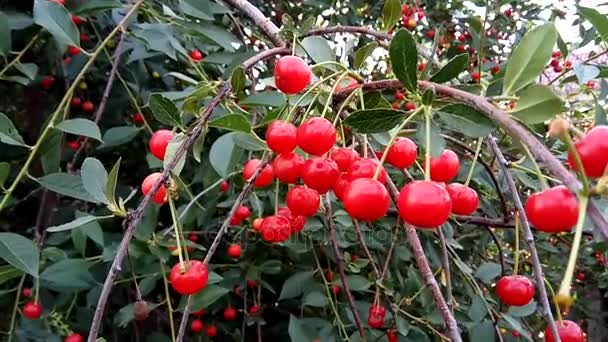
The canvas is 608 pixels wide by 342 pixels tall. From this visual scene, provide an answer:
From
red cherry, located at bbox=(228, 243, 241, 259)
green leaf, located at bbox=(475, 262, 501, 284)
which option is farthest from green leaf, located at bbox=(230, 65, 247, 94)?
green leaf, located at bbox=(475, 262, 501, 284)

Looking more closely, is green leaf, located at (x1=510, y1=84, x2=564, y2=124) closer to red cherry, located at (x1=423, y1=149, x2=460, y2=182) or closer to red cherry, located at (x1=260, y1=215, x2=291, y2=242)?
red cherry, located at (x1=423, y1=149, x2=460, y2=182)

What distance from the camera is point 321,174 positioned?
2.55 ft

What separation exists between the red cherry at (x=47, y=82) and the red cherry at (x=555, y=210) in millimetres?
1863

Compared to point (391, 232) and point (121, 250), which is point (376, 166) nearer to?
point (121, 250)

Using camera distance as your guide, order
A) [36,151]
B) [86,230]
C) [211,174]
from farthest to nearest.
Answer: [211,174] → [86,230] → [36,151]

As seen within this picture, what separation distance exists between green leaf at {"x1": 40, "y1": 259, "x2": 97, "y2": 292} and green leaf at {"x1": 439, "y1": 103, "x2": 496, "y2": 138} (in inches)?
45.6

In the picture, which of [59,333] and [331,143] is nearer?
[331,143]

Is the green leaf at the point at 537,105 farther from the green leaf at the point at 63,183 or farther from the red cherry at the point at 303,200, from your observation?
the green leaf at the point at 63,183

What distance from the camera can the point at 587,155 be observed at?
0.51 meters

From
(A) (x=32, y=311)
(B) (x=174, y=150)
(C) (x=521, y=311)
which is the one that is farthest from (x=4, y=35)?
(C) (x=521, y=311)

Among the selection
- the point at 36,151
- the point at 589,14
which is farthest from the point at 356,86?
the point at 36,151

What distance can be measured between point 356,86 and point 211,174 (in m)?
0.95

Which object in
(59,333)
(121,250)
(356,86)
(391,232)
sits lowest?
(59,333)

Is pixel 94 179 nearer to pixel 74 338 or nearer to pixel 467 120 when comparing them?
pixel 467 120
